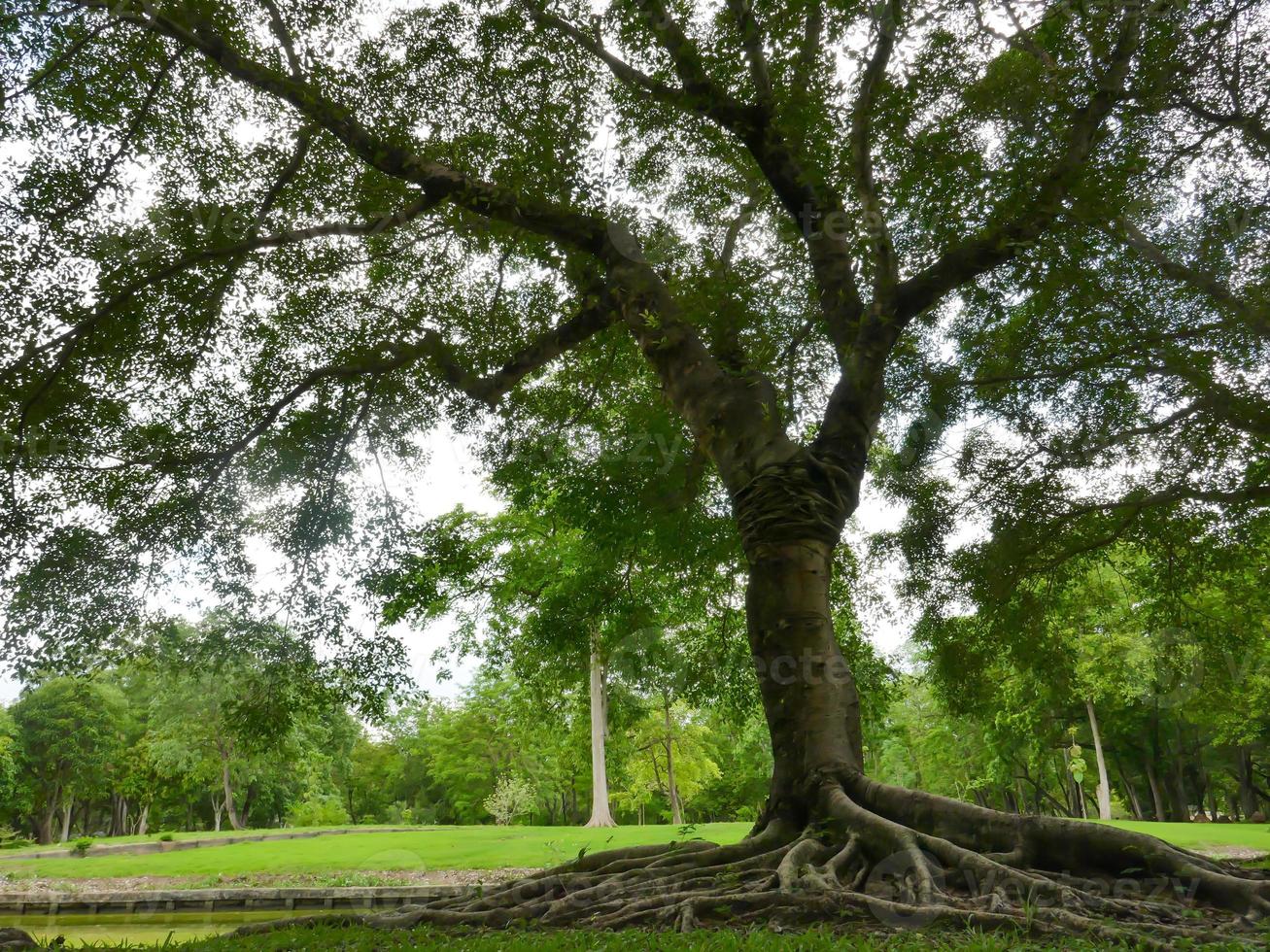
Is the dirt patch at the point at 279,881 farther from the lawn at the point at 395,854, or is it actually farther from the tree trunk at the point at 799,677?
the tree trunk at the point at 799,677

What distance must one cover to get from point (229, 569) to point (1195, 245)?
40.5 ft

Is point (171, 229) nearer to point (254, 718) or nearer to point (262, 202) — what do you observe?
point (262, 202)

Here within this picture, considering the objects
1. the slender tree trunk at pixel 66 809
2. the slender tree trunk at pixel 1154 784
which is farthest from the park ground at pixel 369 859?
the slender tree trunk at pixel 66 809

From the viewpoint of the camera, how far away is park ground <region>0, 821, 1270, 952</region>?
3.55m

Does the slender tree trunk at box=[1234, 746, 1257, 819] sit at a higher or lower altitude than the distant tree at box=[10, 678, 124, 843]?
lower

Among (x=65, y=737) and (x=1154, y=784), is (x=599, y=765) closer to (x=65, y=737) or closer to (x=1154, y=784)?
(x=1154, y=784)

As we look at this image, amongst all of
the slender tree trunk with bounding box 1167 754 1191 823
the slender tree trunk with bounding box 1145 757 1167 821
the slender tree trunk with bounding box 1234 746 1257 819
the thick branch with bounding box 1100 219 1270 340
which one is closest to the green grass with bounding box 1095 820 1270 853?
the thick branch with bounding box 1100 219 1270 340

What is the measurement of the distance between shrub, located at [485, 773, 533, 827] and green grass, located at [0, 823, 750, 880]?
731 inches

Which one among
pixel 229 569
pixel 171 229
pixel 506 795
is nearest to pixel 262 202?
pixel 171 229

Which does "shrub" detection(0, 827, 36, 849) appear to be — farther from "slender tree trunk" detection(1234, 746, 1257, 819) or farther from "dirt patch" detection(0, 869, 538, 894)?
"slender tree trunk" detection(1234, 746, 1257, 819)

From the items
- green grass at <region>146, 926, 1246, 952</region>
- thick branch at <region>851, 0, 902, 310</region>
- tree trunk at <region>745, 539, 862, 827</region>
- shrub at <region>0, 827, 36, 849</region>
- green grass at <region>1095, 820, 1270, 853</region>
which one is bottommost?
shrub at <region>0, 827, 36, 849</region>

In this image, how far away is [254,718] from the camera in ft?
28.9

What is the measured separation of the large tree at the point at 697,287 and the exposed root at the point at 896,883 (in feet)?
0.19

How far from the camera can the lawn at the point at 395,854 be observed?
1361 centimetres
